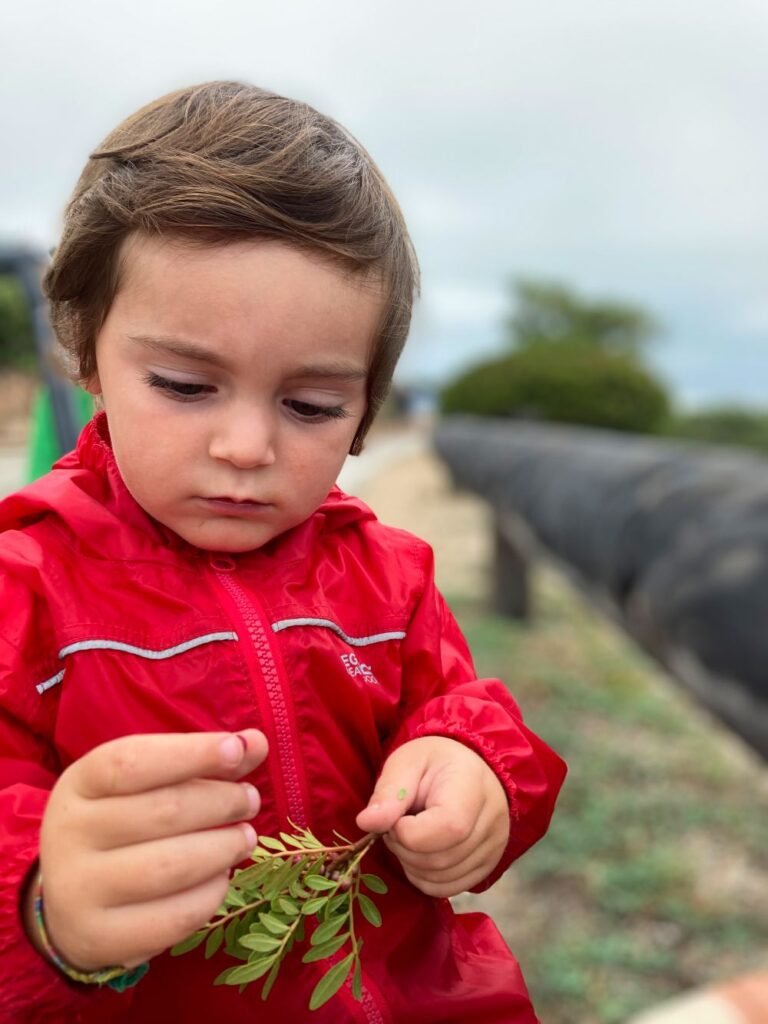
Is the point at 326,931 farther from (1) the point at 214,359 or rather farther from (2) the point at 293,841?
(1) the point at 214,359

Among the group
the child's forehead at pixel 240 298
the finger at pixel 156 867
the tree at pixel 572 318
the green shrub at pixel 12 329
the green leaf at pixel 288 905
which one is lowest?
the tree at pixel 572 318

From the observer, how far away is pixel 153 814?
0.80 metres

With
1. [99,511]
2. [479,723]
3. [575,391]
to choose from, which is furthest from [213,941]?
[575,391]

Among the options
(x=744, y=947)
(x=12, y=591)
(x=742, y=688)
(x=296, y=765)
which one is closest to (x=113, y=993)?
(x=296, y=765)

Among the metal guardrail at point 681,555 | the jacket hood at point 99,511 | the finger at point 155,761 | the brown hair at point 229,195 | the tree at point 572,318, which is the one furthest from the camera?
the tree at point 572,318

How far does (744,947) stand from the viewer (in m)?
3.45

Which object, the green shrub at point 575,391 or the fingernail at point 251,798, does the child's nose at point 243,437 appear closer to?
the fingernail at point 251,798

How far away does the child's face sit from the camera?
3.23ft

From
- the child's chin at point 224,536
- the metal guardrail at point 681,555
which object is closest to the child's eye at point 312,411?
the child's chin at point 224,536

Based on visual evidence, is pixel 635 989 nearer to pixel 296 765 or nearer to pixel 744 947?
pixel 744 947

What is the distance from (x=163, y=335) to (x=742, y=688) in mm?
1493

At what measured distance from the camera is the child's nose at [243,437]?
3.29 ft

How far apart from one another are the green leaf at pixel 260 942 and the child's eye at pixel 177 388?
489mm

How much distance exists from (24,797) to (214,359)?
42 cm
